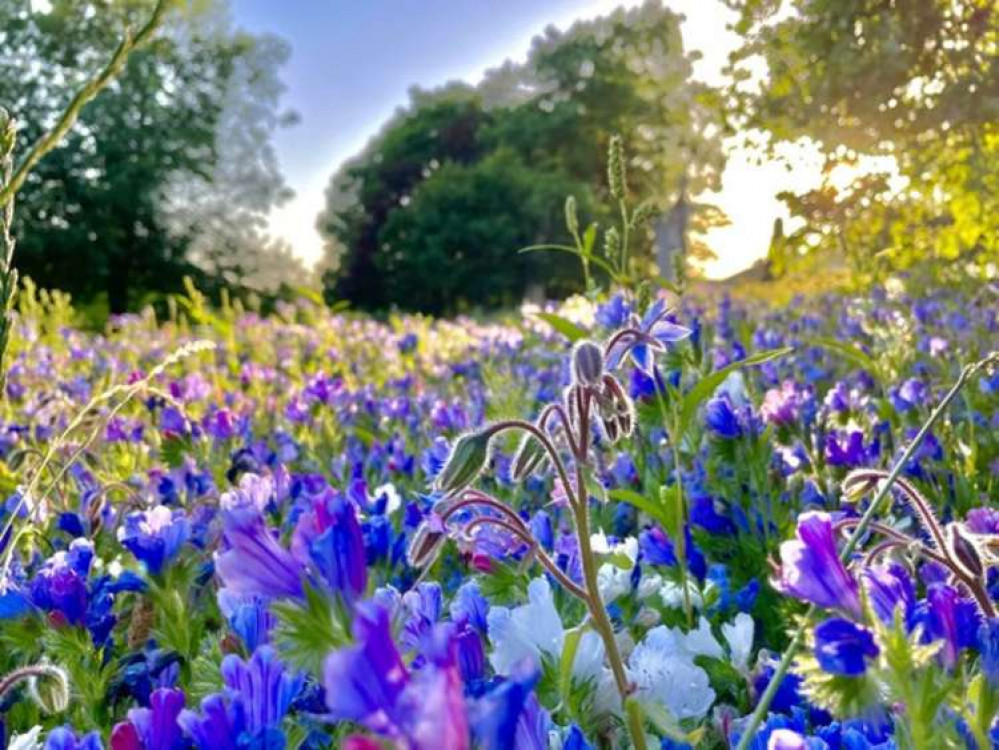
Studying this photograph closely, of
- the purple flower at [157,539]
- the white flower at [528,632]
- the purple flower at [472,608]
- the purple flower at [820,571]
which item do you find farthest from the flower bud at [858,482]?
the purple flower at [157,539]

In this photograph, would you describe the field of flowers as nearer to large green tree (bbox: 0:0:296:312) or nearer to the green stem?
the green stem

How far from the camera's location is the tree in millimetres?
7109

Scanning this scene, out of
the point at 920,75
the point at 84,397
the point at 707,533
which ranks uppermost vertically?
the point at 920,75

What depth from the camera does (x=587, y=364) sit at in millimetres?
1038

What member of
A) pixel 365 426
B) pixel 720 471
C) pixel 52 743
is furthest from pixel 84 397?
pixel 52 743

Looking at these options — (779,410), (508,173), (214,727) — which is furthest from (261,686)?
(508,173)

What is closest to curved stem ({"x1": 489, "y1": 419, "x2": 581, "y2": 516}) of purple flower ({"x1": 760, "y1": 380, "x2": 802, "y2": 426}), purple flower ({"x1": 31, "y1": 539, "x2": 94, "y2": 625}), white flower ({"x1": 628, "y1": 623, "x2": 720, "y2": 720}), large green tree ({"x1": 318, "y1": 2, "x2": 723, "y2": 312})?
white flower ({"x1": 628, "y1": 623, "x2": 720, "y2": 720})

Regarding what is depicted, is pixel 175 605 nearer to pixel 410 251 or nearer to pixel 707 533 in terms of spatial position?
pixel 707 533

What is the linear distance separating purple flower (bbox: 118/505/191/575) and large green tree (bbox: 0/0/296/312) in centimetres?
2681

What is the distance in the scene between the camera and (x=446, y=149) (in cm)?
3259

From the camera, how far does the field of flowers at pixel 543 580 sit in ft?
2.64

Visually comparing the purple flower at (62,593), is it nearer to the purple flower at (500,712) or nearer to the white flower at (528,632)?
the white flower at (528,632)

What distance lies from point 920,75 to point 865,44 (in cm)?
44

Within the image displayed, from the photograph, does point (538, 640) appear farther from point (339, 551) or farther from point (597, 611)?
point (339, 551)
